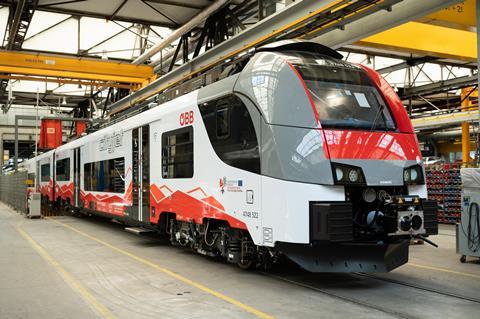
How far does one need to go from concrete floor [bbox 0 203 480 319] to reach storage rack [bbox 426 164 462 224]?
682 cm

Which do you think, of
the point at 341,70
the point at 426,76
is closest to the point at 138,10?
the point at 341,70

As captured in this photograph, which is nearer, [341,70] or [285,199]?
[285,199]

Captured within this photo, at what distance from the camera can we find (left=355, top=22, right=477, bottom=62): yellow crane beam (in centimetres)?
1215

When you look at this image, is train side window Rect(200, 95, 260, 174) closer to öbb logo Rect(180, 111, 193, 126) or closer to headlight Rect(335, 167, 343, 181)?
öbb logo Rect(180, 111, 193, 126)

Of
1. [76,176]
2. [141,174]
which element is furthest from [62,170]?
[141,174]

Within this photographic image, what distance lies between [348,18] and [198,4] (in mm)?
6328

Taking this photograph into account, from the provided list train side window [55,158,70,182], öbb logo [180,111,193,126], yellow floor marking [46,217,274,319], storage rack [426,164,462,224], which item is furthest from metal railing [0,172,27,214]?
storage rack [426,164,462,224]

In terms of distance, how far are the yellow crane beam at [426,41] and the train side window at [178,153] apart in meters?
5.09

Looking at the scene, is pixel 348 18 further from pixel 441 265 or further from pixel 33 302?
pixel 33 302

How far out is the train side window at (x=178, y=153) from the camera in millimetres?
8706

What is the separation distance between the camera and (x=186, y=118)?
8.84 m

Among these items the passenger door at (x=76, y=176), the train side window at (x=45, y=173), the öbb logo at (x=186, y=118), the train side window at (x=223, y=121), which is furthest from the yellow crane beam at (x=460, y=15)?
the train side window at (x=45, y=173)

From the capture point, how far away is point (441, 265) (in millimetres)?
8727

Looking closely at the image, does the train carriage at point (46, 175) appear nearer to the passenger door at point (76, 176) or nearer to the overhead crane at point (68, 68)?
the passenger door at point (76, 176)
